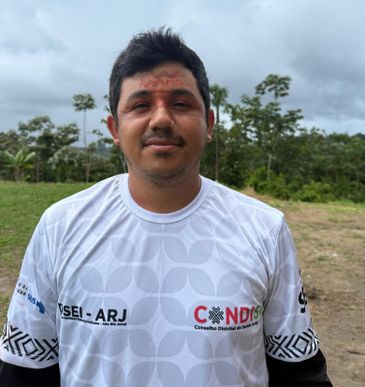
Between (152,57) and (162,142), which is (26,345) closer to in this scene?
(162,142)

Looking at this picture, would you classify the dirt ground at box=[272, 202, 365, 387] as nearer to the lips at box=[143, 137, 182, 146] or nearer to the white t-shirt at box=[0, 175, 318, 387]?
the white t-shirt at box=[0, 175, 318, 387]

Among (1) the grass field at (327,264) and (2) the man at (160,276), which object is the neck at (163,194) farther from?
(1) the grass field at (327,264)

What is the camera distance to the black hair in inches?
45.4

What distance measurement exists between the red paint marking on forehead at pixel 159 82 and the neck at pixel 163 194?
0.86 ft

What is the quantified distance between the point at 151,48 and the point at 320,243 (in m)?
6.29

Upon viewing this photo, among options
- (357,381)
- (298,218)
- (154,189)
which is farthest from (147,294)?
(298,218)

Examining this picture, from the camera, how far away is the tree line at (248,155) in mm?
17516

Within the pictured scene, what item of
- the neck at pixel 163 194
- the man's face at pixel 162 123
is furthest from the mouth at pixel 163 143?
the neck at pixel 163 194

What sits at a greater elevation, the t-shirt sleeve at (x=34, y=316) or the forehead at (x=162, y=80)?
the forehead at (x=162, y=80)

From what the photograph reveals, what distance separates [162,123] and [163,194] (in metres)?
0.20

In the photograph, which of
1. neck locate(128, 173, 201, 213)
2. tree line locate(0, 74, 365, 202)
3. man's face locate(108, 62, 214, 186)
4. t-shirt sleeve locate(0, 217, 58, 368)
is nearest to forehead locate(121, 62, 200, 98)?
man's face locate(108, 62, 214, 186)

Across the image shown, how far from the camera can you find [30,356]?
1.10m

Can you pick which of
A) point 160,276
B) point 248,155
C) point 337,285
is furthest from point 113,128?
point 248,155

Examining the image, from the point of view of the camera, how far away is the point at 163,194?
1143 millimetres
